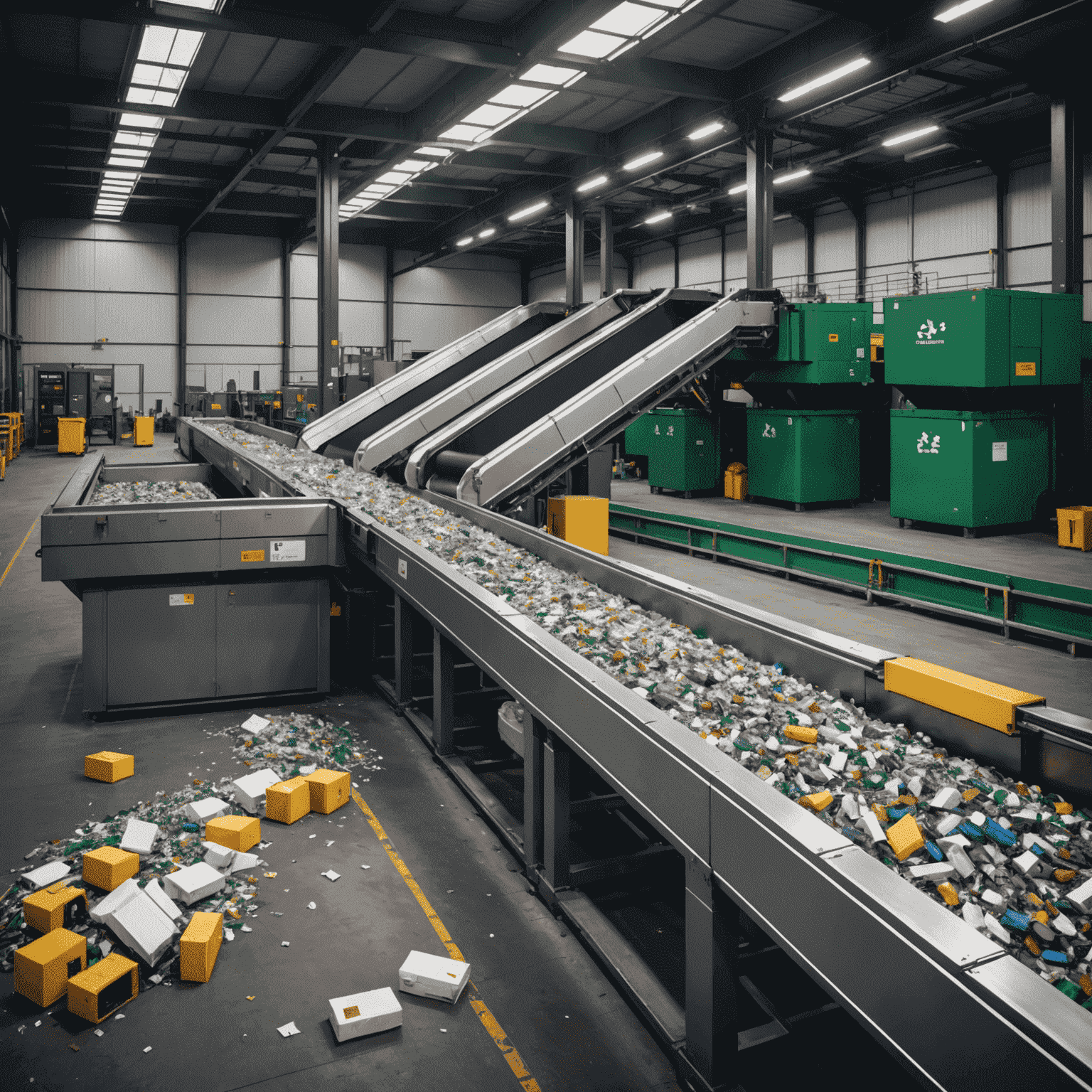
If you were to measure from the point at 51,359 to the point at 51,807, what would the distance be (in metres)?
25.9

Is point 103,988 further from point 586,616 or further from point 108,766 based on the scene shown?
point 586,616

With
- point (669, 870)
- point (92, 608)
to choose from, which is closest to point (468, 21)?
point (92, 608)

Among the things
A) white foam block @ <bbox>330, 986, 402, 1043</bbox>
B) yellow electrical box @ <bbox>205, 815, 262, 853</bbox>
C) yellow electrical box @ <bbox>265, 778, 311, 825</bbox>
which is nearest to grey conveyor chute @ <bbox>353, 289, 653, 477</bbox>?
yellow electrical box @ <bbox>265, 778, 311, 825</bbox>

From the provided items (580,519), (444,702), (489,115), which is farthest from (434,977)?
(489,115)

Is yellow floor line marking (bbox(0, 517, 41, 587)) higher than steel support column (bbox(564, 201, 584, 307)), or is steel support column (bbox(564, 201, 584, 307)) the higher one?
steel support column (bbox(564, 201, 584, 307))

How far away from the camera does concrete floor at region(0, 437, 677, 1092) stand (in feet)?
8.27

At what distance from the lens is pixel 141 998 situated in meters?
2.81

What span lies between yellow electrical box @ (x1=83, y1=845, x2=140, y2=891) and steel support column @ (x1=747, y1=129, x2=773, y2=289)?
451 inches

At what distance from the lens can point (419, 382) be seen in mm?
13375

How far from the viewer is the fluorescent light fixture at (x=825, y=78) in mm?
10531

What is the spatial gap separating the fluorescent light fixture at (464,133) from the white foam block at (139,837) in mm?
12990

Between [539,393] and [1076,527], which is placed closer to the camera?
[1076,527]

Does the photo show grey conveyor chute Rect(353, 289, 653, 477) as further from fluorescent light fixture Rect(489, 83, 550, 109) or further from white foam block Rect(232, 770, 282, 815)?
white foam block Rect(232, 770, 282, 815)

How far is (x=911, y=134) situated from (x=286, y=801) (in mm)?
15932
